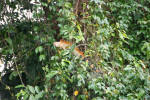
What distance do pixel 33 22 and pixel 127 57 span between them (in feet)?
3.20

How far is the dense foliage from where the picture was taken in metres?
1.83

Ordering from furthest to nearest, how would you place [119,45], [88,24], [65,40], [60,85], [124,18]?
1. [124,18]
2. [119,45]
3. [88,24]
4. [65,40]
5. [60,85]

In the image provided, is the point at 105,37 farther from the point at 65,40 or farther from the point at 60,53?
the point at 60,53

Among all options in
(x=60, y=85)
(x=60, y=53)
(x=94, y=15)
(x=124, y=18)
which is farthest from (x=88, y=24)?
(x=124, y=18)

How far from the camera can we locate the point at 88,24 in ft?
6.94

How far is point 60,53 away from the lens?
71.6 inches

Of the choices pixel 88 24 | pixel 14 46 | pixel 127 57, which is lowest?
pixel 127 57

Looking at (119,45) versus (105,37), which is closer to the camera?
(105,37)

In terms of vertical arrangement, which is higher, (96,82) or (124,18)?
(124,18)

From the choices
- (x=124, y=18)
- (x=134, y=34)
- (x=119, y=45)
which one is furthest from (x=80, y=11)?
(x=134, y=34)

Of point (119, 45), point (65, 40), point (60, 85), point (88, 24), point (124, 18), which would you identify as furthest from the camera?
point (124, 18)

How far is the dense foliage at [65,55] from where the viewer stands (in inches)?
72.0

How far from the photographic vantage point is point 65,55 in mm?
1820

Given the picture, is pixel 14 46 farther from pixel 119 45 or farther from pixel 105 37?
pixel 119 45
